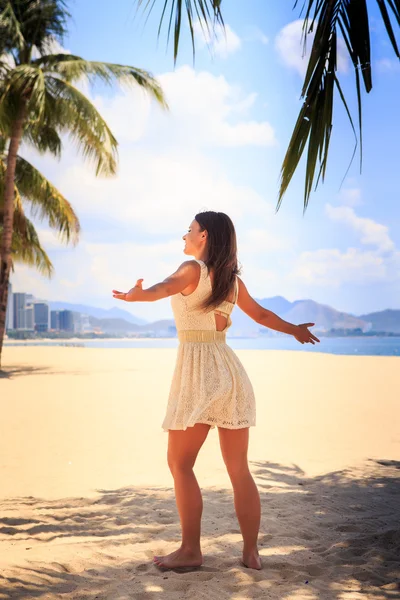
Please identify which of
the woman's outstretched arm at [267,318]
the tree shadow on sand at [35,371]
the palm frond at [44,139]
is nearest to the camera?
the woman's outstretched arm at [267,318]

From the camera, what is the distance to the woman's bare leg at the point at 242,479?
2.90 m

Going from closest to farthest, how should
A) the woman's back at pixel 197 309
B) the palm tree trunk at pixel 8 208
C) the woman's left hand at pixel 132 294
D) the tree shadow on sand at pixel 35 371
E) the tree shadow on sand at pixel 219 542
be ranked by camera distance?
the woman's left hand at pixel 132 294, the tree shadow on sand at pixel 219 542, the woman's back at pixel 197 309, the palm tree trunk at pixel 8 208, the tree shadow on sand at pixel 35 371

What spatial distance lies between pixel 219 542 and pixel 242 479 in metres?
0.78

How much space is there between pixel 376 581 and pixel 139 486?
2.59 m

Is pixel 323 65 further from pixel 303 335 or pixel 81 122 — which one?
pixel 81 122

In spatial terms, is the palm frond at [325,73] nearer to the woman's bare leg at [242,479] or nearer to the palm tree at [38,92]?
the woman's bare leg at [242,479]

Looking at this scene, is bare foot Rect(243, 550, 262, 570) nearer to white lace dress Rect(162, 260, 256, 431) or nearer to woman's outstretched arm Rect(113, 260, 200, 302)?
white lace dress Rect(162, 260, 256, 431)

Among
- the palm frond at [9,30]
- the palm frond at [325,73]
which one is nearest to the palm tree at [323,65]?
the palm frond at [325,73]

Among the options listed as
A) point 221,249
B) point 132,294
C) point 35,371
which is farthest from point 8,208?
point 132,294

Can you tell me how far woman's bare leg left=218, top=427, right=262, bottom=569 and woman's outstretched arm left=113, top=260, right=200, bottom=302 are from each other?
2.35 ft

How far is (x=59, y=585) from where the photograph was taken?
112 inches

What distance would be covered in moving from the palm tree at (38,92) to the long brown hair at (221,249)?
41.0 feet

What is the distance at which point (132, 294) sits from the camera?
2.57 meters

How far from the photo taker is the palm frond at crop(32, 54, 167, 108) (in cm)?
1490
